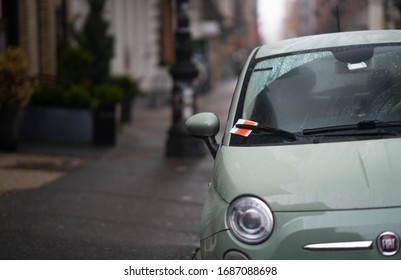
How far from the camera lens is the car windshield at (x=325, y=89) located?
213 inches

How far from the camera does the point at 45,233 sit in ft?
25.2

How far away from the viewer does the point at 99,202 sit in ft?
31.7

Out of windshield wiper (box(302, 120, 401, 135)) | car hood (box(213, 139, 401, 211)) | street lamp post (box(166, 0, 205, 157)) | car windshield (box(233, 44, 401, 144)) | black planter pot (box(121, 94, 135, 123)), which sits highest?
car windshield (box(233, 44, 401, 144))

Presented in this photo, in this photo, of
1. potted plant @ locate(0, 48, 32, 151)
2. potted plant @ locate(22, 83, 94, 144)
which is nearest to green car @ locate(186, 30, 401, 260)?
potted plant @ locate(0, 48, 32, 151)

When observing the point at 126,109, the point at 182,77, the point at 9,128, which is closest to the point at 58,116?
the point at 9,128

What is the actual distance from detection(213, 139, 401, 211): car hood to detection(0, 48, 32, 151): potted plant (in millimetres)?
8540

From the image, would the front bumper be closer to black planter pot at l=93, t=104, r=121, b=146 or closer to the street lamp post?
the street lamp post

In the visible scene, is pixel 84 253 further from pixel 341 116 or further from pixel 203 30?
pixel 203 30

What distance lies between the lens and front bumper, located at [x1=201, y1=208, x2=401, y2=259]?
4355mm

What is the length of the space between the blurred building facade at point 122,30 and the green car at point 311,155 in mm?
10973

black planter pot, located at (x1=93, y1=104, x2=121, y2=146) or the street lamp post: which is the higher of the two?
the street lamp post

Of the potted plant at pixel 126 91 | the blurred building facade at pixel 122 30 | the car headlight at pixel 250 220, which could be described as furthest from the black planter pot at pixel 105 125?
the car headlight at pixel 250 220

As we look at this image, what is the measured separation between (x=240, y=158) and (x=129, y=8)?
24.4 metres

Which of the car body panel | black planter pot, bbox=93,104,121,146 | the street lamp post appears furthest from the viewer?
black planter pot, bbox=93,104,121,146
